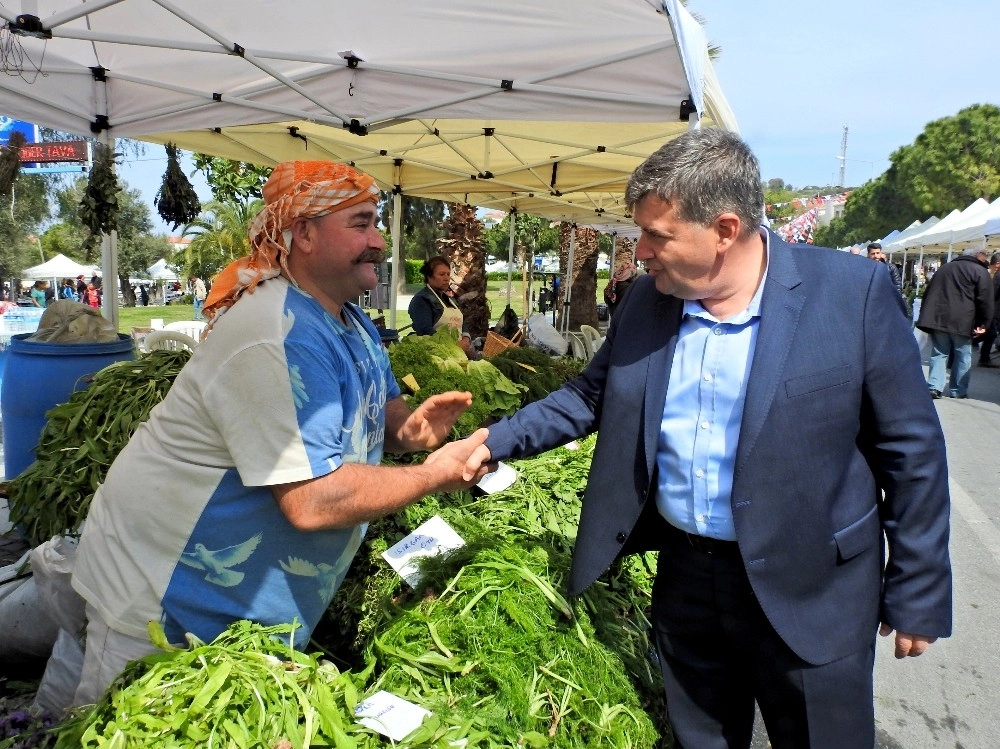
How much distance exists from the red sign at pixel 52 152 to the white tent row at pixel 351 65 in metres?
7.11

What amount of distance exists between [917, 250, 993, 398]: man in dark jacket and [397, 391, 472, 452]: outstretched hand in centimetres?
956

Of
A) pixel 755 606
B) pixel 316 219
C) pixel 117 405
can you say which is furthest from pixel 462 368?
pixel 755 606

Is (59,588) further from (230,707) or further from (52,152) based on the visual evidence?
(52,152)

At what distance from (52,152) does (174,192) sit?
6.85 m

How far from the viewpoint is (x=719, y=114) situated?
4.42 meters

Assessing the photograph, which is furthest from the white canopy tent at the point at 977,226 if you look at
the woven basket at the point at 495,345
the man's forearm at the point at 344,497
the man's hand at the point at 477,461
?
the man's forearm at the point at 344,497

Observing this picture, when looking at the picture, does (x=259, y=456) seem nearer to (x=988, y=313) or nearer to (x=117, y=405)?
(x=117, y=405)

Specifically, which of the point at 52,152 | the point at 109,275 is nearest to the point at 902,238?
the point at 52,152

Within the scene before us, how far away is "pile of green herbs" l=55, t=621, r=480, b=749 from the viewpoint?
4.54 feet

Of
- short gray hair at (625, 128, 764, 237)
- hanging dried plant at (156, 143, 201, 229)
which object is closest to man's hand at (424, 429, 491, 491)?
short gray hair at (625, 128, 764, 237)

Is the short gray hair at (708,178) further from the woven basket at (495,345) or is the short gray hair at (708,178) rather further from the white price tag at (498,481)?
the woven basket at (495,345)

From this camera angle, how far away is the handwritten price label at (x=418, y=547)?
7.38 ft

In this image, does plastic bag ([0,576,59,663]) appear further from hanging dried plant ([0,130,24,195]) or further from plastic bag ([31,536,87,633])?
hanging dried plant ([0,130,24,195])

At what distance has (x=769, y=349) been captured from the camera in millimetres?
1585
